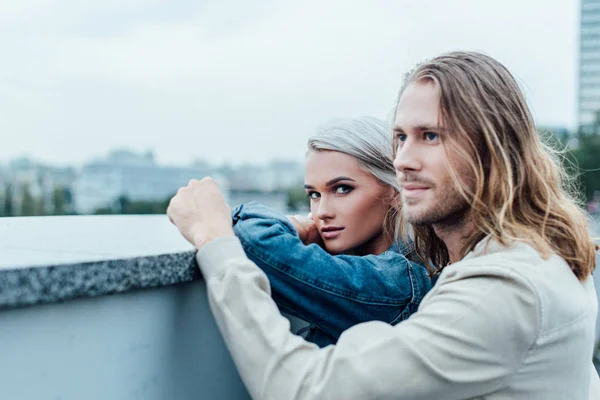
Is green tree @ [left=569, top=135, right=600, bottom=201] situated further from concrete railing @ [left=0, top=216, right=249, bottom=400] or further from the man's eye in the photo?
concrete railing @ [left=0, top=216, right=249, bottom=400]

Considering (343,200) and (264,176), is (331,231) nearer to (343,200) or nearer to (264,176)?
(343,200)

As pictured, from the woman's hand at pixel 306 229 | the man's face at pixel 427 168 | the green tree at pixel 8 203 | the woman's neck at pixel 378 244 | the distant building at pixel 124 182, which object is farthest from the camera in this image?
the distant building at pixel 124 182

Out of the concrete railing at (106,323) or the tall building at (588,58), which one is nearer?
the concrete railing at (106,323)

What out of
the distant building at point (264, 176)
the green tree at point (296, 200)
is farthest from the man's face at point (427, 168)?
the distant building at point (264, 176)

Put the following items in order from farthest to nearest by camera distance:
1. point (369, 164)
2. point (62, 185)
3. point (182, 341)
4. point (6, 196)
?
point (62, 185) < point (6, 196) < point (369, 164) < point (182, 341)

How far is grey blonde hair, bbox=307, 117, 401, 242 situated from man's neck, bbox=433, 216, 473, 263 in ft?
0.97

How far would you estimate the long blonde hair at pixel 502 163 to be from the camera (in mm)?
1486

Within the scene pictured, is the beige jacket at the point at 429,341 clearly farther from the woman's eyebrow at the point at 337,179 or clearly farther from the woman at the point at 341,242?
the woman's eyebrow at the point at 337,179

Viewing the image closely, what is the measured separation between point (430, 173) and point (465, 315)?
0.39 meters

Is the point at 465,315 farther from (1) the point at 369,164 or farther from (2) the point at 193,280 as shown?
(1) the point at 369,164

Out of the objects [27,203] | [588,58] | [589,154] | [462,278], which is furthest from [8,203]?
[462,278]

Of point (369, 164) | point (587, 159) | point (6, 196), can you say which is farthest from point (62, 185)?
point (369, 164)

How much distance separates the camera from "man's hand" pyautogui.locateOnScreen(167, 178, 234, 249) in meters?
1.41

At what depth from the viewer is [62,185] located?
11338cm
